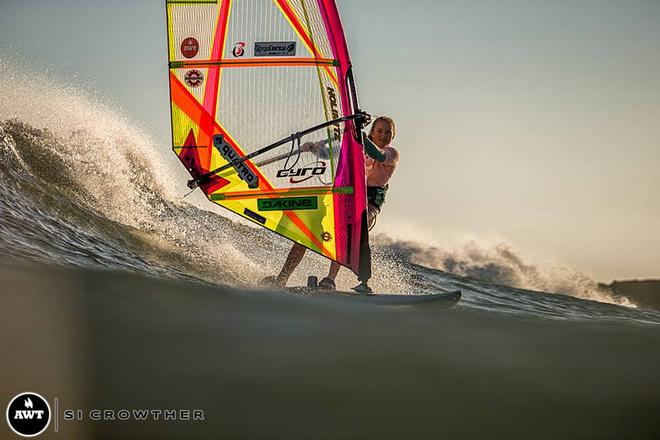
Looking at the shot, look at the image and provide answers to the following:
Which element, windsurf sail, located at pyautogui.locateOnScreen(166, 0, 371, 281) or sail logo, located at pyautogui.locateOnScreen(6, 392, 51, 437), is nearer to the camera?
sail logo, located at pyautogui.locateOnScreen(6, 392, 51, 437)

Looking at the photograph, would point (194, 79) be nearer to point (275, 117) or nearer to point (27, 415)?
point (275, 117)

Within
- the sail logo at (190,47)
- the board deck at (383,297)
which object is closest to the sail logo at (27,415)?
the board deck at (383,297)

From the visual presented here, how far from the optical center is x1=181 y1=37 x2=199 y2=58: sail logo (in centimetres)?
634

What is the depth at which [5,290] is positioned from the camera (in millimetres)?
4848

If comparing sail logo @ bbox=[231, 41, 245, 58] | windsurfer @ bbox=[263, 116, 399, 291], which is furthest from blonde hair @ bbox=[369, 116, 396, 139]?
sail logo @ bbox=[231, 41, 245, 58]

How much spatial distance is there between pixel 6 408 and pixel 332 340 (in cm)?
168

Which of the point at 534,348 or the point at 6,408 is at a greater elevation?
the point at 534,348

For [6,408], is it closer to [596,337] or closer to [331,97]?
[331,97]

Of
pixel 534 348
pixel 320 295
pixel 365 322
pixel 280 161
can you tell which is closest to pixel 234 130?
pixel 280 161

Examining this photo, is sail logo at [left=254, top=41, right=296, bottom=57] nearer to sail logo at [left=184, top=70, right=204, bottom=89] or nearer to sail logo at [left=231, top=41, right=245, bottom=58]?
sail logo at [left=231, top=41, right=245, bottom=58]

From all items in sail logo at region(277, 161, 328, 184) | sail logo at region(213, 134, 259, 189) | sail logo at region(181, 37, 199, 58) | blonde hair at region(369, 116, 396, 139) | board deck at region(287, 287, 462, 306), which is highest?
sail logo at region(181, 37, 199, 58)

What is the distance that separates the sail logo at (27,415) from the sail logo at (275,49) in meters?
3.02

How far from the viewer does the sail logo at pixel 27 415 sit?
→ 4223 mm

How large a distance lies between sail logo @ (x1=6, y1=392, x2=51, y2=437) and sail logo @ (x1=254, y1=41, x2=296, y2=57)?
9.91ft
